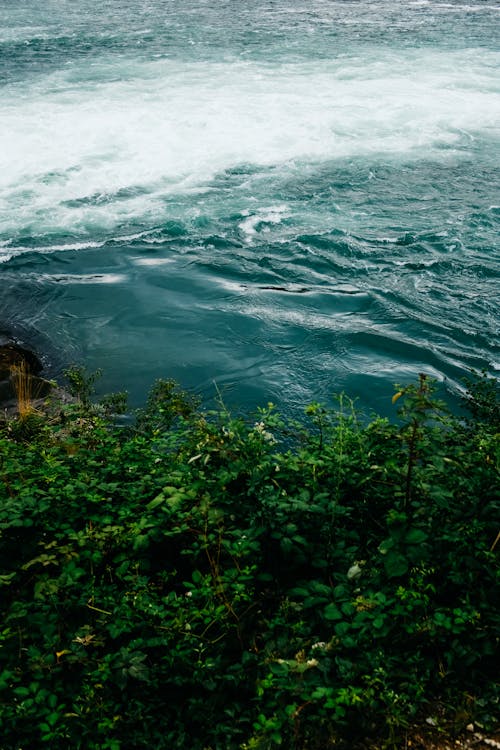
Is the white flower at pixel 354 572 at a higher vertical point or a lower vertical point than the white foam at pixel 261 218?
lower

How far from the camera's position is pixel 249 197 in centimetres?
870

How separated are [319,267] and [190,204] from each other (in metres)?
2.36

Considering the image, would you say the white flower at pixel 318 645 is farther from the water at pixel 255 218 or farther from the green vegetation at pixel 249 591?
the water at pixel 255 218

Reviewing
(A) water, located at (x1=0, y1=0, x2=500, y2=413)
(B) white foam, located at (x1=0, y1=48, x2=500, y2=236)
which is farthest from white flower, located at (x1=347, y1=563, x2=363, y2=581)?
(B) white foam, located at (x1=0, y1=48, x2=500, y2=236)

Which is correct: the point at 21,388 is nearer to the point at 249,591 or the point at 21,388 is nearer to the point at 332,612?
the point at 249,591

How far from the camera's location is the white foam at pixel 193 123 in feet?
29.2

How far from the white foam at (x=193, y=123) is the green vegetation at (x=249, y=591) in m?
5.47

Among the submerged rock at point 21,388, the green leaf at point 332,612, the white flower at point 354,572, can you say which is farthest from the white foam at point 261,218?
the green leaf at point 332,612

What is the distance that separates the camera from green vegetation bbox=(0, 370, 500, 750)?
232cm

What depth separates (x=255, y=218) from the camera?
8.20m

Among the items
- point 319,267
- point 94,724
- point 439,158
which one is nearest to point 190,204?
point 319,267

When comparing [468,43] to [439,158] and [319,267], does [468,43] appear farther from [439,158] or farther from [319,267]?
[319,267]

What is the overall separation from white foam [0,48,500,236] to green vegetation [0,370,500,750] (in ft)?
18.0

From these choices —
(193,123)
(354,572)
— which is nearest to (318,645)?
(354,572)
